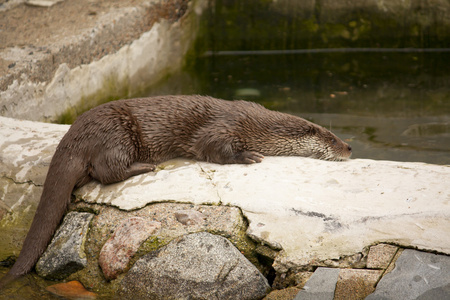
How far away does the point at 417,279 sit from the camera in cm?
222

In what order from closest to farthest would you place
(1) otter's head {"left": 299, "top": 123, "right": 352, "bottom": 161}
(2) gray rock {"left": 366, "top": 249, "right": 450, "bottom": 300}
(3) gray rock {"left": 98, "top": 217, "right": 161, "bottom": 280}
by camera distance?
(2) gray rock {"left": 366, "top": 249, "right": 450, "bottom": 300} < (3) gray rock {"left": 98, "top": 217, "right": 161, "bottom": 280} < (1) otter's head {"left": 299, "top": 123, "right": 352, "bottom": 161}

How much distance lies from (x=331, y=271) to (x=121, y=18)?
3.67 m

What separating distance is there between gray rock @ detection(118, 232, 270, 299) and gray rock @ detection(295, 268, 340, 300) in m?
0.22

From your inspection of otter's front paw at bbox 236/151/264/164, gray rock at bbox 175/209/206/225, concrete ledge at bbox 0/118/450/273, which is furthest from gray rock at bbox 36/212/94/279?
otter's front paw at bbox 236/151/264/164

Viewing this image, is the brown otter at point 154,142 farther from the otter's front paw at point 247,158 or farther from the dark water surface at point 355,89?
the dark water surface at point 355,89

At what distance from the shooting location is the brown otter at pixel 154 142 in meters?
2.82

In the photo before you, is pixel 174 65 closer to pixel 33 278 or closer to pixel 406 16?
pixel 406 16

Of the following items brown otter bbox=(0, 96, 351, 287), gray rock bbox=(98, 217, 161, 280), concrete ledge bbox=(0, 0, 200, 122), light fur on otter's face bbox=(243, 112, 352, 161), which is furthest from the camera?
concrete ledge bbox=(0, 0, 200, 122)

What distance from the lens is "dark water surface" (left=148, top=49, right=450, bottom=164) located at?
4391 millimetres

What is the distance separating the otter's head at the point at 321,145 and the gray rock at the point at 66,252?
1.37 meters

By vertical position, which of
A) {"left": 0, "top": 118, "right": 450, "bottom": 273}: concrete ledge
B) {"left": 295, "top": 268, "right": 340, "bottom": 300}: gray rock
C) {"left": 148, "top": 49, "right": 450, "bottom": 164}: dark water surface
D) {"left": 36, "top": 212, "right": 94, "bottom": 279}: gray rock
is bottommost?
{"left": 148, "top": 49, "right": 450, "bottom": 164}: dark water surface

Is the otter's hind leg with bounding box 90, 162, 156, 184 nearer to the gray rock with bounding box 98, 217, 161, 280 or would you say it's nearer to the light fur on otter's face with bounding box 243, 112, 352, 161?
the gray rock with bounding box 98, 217, 161, 280

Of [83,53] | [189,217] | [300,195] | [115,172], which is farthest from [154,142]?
[83,53]

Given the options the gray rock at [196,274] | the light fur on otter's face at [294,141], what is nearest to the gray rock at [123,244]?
the gray rock at [196,274]
